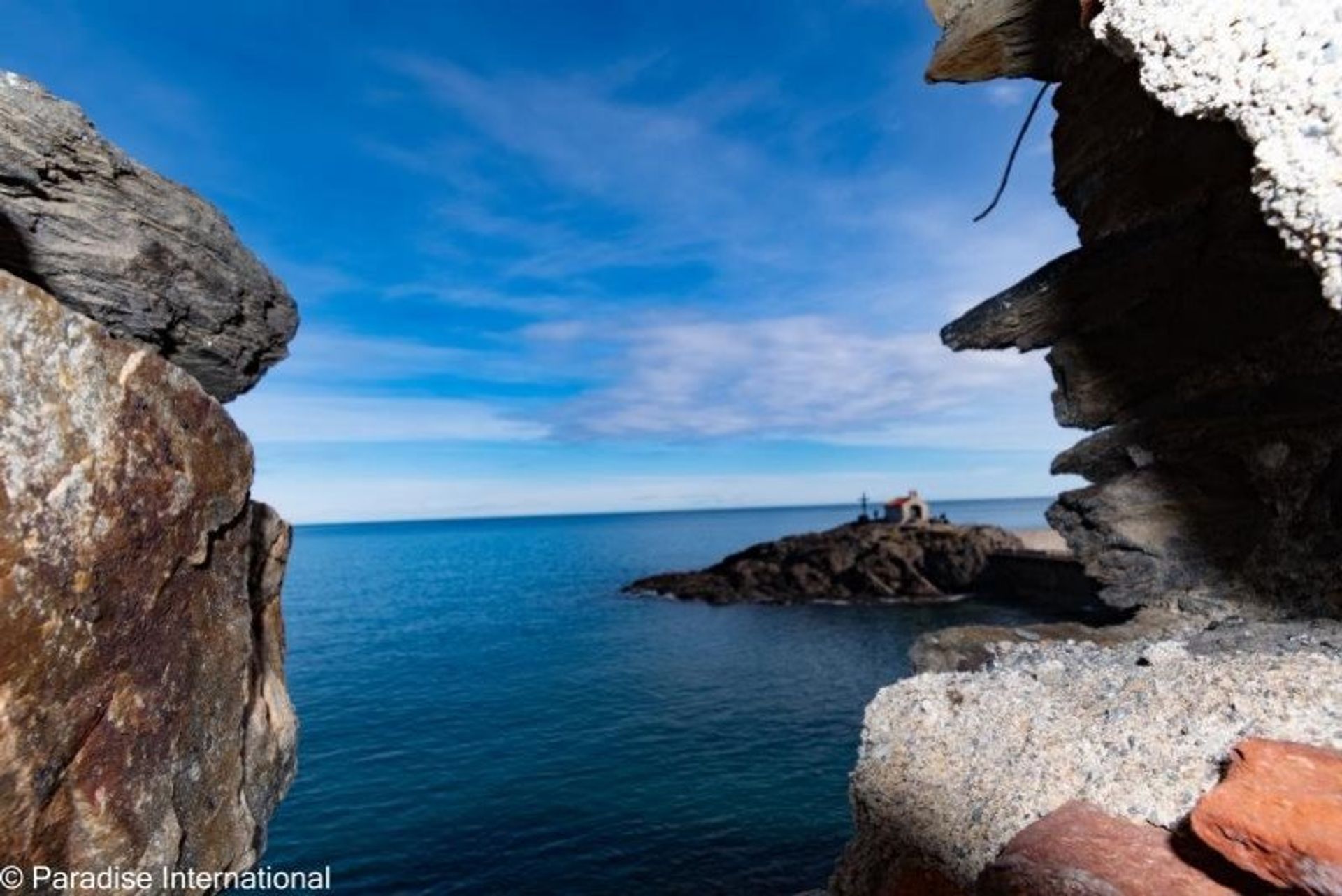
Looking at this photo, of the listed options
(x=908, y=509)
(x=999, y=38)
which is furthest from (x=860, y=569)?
(x=999, y=38)

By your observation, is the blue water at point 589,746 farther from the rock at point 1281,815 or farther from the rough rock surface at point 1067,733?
the rock at point 1281,815

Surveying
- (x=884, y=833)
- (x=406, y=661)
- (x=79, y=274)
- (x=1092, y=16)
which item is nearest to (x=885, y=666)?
(x=406, y=661)

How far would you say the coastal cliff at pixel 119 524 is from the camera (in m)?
4.77

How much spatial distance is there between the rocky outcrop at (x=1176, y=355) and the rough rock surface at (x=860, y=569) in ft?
159

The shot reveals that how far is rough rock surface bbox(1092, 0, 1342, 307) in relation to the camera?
148 inches

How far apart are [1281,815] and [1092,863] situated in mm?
1058

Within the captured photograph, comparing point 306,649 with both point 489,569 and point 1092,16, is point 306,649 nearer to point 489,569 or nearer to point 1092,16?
point 1092,16

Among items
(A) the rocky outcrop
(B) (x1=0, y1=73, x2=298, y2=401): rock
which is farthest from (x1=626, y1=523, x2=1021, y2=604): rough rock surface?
(B) (x1=0, y1=73, x2=298, y2=401): rock

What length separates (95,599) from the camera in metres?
5.14

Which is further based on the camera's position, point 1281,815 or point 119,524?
point 119,524

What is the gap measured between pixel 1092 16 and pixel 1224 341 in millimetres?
4132

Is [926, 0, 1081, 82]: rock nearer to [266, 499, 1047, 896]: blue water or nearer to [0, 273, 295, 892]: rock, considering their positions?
[0, 273, 295, 892]: rock

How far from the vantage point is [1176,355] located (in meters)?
8.33

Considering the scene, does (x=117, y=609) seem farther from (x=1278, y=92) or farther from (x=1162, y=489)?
(x=1162, y=489)
